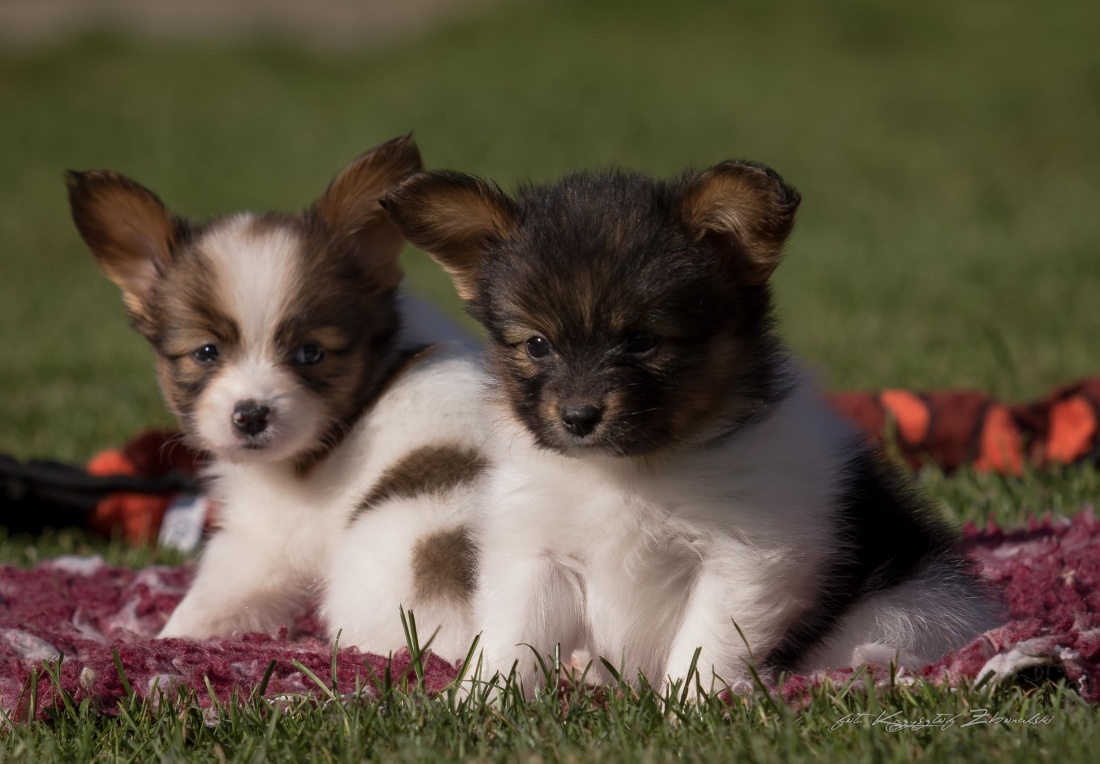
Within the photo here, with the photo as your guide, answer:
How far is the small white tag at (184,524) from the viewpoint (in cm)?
569

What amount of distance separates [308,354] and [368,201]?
61 centimetres

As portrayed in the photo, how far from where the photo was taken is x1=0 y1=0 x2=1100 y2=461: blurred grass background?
8781 millimetres

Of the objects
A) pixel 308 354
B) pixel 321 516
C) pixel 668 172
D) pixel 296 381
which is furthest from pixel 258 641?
pixel 668 172

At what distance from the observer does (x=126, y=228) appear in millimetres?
4605

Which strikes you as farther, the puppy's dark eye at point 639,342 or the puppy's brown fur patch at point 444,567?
the puppy's brown fur patch at point 444,567

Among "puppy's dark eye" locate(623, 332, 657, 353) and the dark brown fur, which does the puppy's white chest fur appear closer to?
"puppy's dark eye" locate(623, 332, 657, 353)

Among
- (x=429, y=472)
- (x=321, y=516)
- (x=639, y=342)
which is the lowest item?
(x=321, y=516)

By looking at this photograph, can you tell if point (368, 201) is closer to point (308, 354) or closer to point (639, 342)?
point (308, 354)

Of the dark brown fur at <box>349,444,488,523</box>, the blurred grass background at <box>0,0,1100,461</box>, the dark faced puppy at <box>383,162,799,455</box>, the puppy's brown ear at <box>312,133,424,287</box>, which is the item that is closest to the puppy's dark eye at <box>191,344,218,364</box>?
the puppy's brown ear at <box>312,133,424,287</box>

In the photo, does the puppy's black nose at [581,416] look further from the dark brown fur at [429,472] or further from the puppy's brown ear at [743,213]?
the dark brown fur at [429,472]

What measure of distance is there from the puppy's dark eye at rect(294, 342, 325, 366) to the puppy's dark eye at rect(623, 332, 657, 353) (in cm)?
150

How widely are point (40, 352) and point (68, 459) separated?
325cm

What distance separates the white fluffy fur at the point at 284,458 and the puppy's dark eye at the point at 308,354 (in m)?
0.08

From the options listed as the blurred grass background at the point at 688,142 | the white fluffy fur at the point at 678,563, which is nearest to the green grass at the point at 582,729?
the white fluffy fur at the point at 678,563
